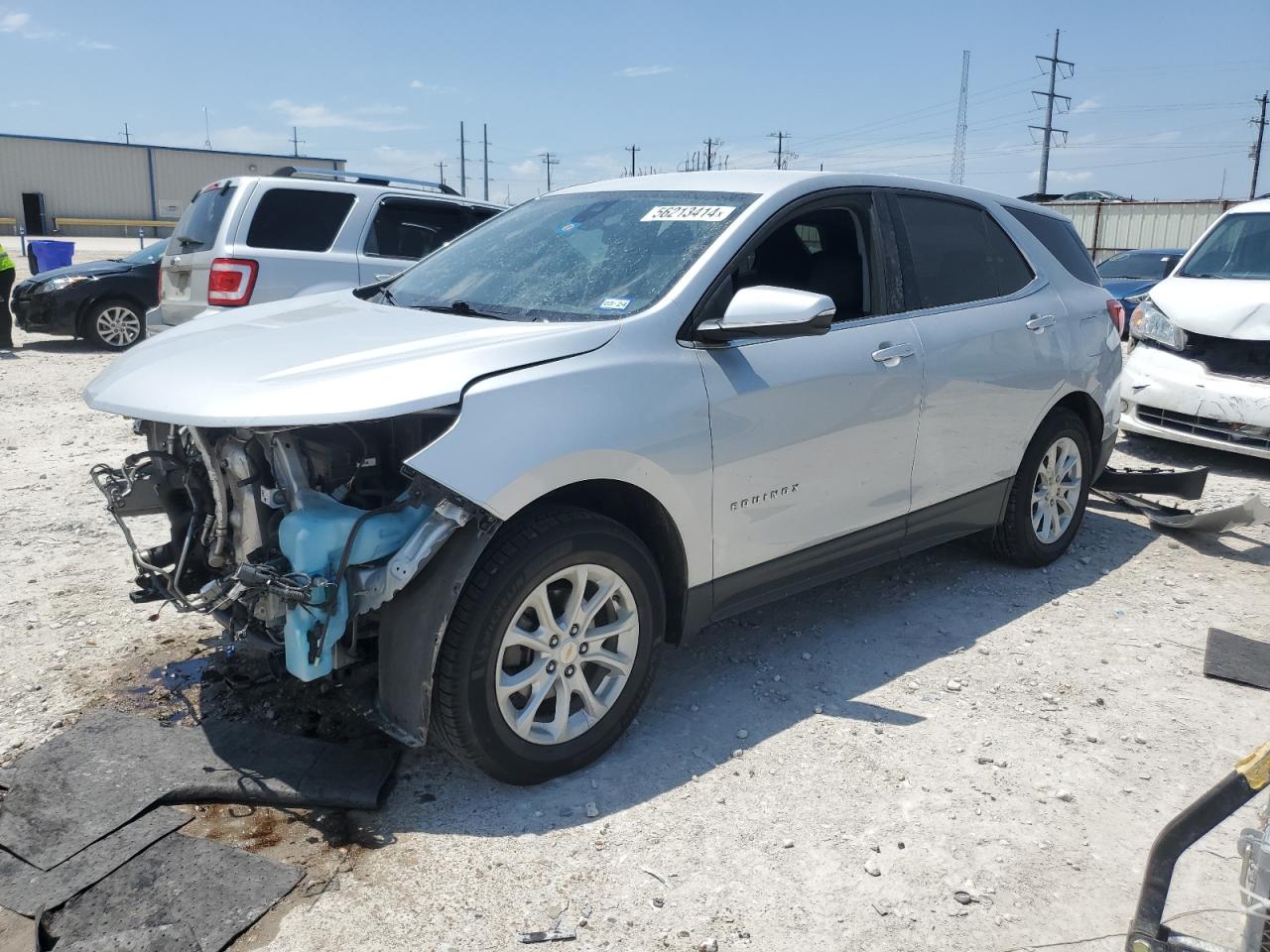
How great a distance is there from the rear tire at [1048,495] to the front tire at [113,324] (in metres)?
11.4

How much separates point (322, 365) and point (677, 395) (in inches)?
42.3

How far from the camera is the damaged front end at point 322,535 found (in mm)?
2779

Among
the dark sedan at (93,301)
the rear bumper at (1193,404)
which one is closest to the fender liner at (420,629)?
the rear bumper at (1193,404)

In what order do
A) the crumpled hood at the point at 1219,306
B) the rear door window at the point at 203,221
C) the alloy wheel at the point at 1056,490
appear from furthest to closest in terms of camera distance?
the rear door window at the point at 203,221
the crumpled hood at the point at 1219,306
the alloy wheel at the point at 1056,490

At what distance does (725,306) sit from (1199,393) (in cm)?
513

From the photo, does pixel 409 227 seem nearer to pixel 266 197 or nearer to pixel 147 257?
pixel 266 197

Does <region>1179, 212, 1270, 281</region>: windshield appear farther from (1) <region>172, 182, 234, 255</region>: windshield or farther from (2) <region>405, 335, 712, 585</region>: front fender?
(1) <region>172, 182, 234, 255</region>: windshield

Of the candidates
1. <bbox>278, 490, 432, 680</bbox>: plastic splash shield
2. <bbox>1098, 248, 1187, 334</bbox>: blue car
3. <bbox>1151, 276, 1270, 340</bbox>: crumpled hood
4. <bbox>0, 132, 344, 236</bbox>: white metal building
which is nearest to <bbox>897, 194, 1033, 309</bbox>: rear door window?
<bbox>278, 490, 432, 680</bbox>: plastic splash shield

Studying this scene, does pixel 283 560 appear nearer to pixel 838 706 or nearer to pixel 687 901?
pixel 687 901

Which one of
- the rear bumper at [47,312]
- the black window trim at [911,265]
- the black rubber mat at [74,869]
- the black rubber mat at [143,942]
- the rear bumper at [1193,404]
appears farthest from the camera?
the rear bumper at [47,312]

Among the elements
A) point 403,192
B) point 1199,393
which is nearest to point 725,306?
point 1199,393

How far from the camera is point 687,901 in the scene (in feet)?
8.70

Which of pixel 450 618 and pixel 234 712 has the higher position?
pixel 450 618

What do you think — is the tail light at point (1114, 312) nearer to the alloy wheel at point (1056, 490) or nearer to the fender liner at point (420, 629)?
the alloy wheel at point (1056, 490)
